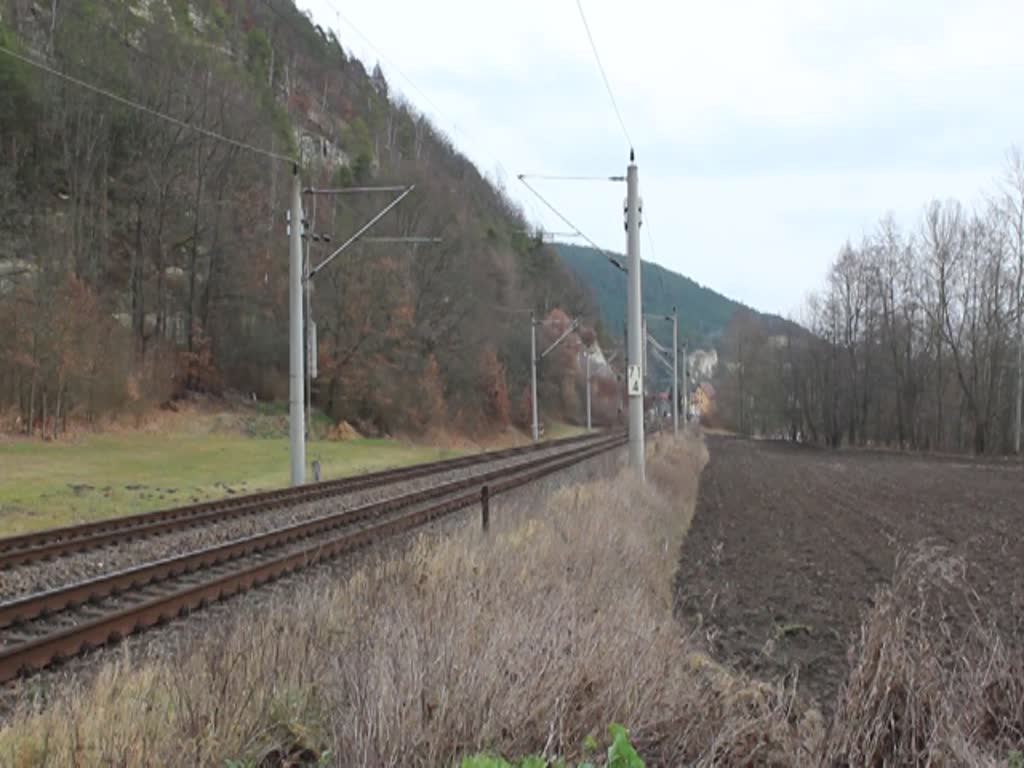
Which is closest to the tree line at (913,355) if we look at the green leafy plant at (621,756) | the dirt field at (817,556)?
the dirt field at (817,556)

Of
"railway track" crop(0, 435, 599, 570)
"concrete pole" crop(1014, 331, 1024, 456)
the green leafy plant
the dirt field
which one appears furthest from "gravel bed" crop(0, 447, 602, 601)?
"concrete pole" crop(1014, 331, 1024, 456)

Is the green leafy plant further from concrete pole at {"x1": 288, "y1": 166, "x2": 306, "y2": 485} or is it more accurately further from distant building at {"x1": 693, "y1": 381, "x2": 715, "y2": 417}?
distant building at {"x1": 693, "y1": 381, "x2": 715, "y2": 417}

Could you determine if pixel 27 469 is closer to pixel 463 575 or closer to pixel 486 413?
pixel 463 575

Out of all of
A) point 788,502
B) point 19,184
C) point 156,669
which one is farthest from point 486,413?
point 156,669

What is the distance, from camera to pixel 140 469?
28094 mm

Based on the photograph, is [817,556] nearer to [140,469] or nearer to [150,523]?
[150,523]

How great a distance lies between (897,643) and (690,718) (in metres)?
1.18

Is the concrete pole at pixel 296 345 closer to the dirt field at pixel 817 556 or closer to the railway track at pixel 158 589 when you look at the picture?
the railway track at pixel 158 589

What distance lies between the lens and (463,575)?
7.46m

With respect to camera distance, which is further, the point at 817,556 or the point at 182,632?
the point at 817,556

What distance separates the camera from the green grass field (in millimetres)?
19156

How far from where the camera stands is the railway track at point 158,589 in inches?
306

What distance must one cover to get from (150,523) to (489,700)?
13.5 metres

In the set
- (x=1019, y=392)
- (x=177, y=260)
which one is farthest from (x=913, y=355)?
(x=177, y=260)
